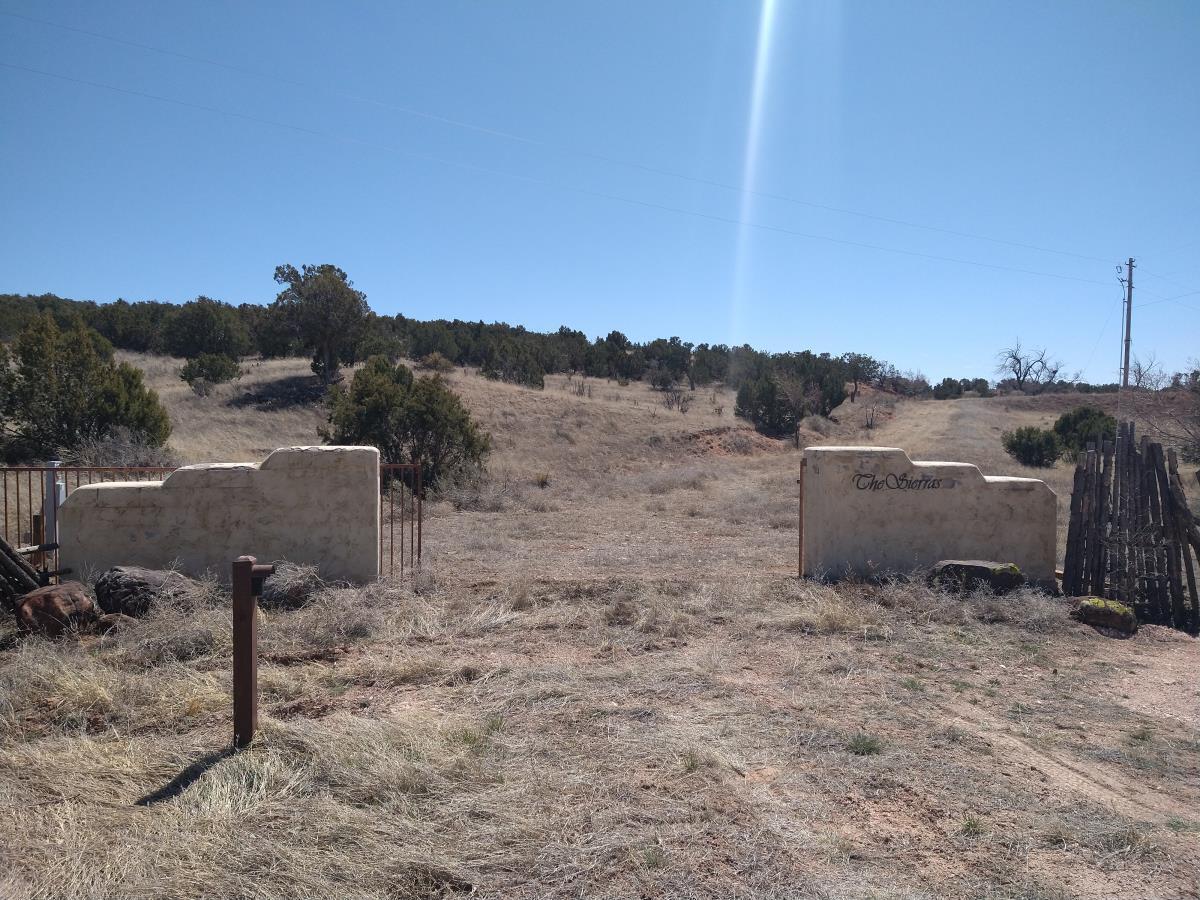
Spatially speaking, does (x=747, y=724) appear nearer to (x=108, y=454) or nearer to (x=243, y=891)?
(x=243, y=891)

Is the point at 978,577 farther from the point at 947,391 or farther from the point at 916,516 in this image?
the point at 947,391

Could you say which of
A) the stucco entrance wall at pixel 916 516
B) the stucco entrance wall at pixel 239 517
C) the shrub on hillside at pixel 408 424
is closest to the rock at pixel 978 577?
the stucco entrance wall at pixel 916 516

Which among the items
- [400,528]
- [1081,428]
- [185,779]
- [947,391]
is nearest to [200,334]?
[400,528]

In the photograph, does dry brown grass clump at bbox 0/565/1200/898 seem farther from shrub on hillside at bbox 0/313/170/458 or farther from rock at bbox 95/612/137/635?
shrub on hillside at bbox 0/313/170/458

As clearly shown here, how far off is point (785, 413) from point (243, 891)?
40128 mm

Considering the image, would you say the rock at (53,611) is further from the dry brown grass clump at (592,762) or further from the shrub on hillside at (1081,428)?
the shrub on hillside at (1081,428)

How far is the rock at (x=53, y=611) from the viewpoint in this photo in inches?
301

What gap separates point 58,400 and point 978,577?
20285mm

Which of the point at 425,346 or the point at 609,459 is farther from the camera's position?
the point at 425,346

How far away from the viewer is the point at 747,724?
5.85 m

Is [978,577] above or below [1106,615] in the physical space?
above

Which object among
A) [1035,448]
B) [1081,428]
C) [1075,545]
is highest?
[1081,428]

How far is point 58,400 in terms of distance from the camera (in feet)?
65.9

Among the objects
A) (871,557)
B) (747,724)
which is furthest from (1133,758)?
(871,557)
